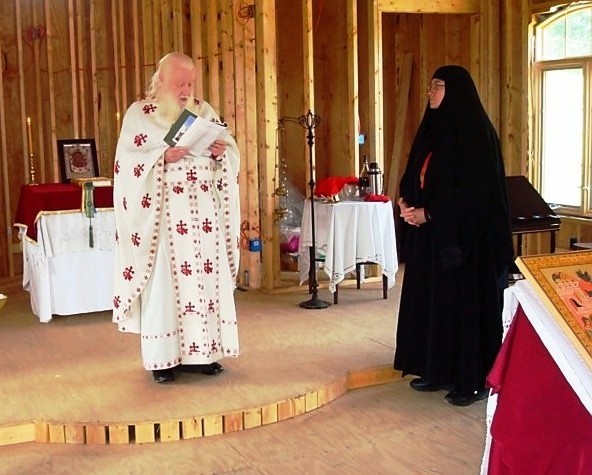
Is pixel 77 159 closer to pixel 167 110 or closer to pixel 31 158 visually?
pixel 31 158

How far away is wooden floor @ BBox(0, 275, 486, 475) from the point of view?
13.4 feet

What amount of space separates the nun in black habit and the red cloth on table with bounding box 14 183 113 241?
8.48 ft

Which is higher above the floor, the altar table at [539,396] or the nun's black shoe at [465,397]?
the altar table at [539,396]

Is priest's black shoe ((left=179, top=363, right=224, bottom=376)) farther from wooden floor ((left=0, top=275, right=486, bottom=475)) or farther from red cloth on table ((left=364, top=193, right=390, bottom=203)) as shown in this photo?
red cloth on table ((left=364, top=193, right=390, bottom=203))

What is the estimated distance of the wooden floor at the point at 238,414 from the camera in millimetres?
4082

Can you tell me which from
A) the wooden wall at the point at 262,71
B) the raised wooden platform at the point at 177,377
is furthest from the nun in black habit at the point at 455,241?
the wooden wall at the point at 262,71

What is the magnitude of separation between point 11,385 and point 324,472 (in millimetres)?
1983

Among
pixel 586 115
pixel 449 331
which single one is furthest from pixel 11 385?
pixel 586 115

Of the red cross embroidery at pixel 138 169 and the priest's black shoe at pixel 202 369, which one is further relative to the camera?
the priest's black shoe at pixel 202 369

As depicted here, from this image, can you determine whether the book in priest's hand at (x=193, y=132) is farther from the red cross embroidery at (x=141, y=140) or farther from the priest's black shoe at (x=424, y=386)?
the priest's black shoe at (x=424, y=386)

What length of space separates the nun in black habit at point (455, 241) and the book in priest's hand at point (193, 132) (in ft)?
3.69

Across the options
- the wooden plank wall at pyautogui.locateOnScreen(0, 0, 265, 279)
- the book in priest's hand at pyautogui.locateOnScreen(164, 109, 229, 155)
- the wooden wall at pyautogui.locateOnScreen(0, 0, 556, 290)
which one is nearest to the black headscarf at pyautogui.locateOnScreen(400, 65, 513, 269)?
the book in priest's hand at pyautogui.locateOnScreen(164, 109, 229, 155)

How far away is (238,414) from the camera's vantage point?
4.45 meters

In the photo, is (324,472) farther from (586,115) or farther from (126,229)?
(586,115)
